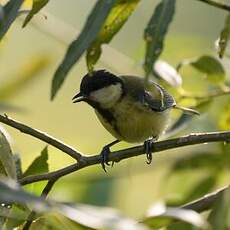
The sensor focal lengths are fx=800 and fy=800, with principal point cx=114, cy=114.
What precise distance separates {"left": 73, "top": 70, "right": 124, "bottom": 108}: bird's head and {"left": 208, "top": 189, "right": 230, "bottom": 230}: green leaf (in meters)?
1.54

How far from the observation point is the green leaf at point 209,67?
2.30 metres

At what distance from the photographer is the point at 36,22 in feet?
7.63

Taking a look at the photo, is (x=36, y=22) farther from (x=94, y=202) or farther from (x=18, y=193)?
(x=18, y=193)

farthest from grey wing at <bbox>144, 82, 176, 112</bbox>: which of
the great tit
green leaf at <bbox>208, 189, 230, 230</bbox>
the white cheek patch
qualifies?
green leaf at <bbox>208, 189, 230, 230</bbox>

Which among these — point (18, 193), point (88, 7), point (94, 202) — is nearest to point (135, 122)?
point (94, 202)

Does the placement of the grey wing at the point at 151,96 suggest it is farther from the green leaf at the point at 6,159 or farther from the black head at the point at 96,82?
the green leaf at the point at 6,159

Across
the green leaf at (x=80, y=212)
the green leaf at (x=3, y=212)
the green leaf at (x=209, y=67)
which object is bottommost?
the green leaf at (x=3, y=212)

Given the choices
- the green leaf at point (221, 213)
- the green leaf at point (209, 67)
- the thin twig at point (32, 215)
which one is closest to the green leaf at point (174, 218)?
the green leaf at point (221, 213)

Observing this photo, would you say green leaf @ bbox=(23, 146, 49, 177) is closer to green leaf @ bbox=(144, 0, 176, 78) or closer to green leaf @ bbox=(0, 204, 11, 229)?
green leaf @ bbox=(0, 204, 11, 229)

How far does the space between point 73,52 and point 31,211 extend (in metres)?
0.33

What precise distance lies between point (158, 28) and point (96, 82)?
Answer: 5.09ft

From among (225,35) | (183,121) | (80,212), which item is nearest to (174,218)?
(80,212)

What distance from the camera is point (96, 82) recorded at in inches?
118

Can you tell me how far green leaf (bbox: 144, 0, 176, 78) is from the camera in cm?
140
